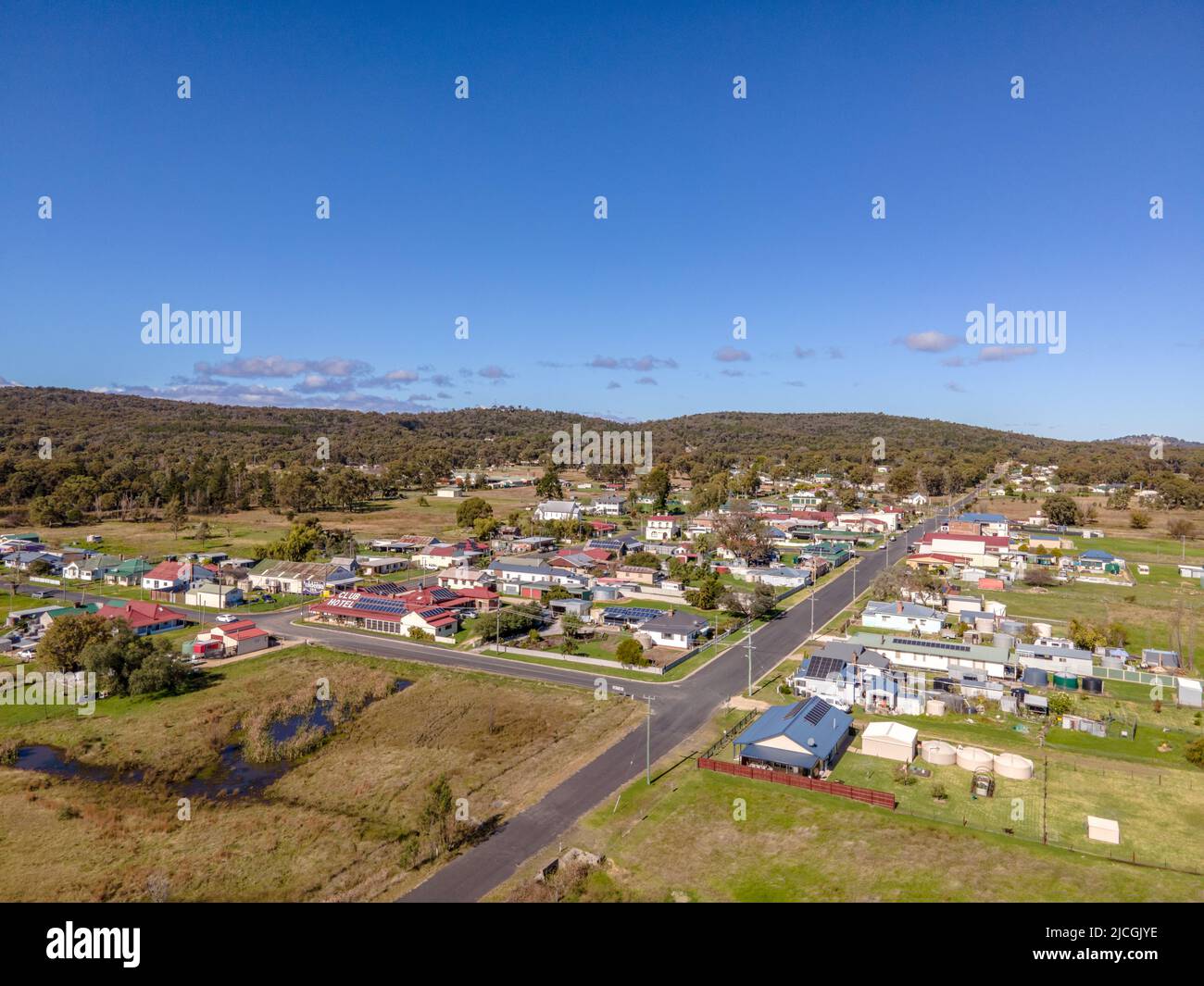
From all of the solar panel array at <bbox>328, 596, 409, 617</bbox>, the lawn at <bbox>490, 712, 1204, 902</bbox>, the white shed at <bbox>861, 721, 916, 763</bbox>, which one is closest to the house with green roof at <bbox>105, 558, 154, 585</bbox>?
the solar panel array at <bbox>328, 596, 409, 617</bbox>

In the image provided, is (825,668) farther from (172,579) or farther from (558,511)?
(558,511)

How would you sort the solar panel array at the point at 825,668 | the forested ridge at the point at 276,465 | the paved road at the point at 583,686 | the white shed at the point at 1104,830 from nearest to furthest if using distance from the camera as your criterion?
the paved road at the point at 583,686 < the white shed at the point at 1104,830 < the solar panel array at the point at 825,668 < the forested ridge at the point at 276,465

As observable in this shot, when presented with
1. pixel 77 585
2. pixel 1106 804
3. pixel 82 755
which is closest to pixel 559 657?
pixel 82 755

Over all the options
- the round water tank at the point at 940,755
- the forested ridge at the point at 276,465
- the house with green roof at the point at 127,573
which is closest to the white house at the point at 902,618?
the round water tank at the point at 940,755

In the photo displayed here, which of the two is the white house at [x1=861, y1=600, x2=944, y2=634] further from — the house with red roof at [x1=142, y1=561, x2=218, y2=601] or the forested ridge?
the forested ridge

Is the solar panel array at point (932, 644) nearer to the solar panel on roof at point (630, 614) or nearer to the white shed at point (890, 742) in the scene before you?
the white shed at point (890, 742)
